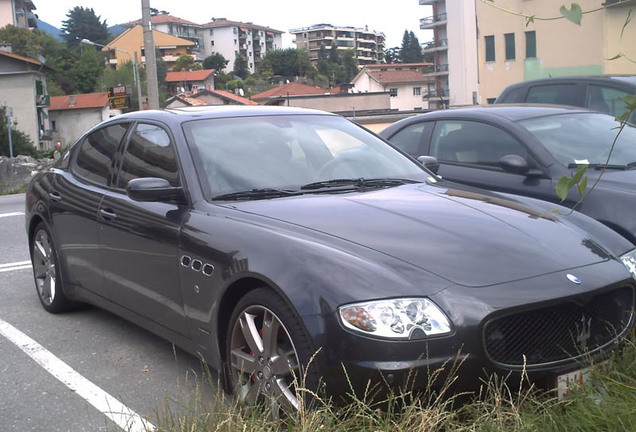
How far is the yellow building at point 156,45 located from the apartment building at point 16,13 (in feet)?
67.5

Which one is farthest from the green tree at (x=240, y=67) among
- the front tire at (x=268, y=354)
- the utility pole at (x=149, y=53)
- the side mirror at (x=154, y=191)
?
the front tire at (x=268, y=354)

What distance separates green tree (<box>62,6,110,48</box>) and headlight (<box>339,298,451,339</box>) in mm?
161025

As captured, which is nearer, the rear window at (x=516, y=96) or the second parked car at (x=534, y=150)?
the second parked car at (x=534, y=150)

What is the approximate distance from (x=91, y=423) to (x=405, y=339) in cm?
173

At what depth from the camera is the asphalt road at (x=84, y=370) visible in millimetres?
3953

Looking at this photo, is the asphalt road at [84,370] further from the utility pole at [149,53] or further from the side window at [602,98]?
the utility pole at [149,53]

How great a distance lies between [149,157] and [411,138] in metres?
3.21

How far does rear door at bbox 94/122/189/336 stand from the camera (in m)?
4.18

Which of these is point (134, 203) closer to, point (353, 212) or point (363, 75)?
point (353, 212)

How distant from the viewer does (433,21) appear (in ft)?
306

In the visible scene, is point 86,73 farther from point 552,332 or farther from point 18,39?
point 552,332

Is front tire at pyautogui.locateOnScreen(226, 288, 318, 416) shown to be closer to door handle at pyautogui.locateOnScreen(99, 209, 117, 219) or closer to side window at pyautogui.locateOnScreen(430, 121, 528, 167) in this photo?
door handle at pyautogui.locateOnScreen(99, 209, 117, 219)

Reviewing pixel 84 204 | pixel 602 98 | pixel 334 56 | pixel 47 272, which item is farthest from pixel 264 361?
pixel 334 56

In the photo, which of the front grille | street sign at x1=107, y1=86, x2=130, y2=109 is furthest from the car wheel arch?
street sign at x1=107, y1=86, x2=130, y2=109
